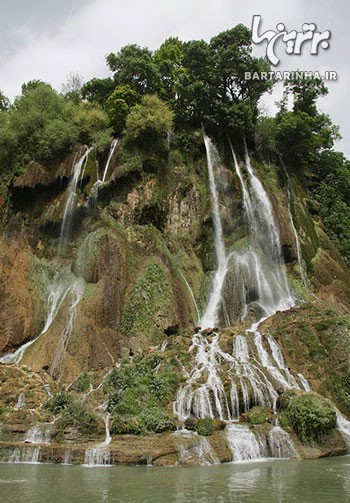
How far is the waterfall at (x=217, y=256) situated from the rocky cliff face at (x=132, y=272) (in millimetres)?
427

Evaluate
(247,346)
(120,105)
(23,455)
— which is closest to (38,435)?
(23,455)

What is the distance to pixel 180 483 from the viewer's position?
11500mm

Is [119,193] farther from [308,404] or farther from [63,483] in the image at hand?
[63,483]

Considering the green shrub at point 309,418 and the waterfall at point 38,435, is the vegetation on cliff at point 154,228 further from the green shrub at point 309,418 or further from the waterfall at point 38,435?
the waterfall at point 38,435

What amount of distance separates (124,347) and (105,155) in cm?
1386

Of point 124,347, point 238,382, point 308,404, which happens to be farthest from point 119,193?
point 308,404

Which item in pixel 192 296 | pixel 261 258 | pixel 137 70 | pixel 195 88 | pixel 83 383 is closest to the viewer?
pixel 83 383

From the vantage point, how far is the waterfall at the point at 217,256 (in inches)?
1073

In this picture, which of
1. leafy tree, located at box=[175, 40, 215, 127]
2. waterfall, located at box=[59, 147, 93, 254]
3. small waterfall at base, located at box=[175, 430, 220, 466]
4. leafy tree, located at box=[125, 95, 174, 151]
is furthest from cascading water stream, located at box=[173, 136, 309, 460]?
waterfall, located at box=[59, 147, 93, 254]

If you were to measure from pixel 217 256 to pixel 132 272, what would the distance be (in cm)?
649

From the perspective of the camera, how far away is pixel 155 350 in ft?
74.3

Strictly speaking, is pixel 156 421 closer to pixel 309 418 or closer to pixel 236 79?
pixel 309 418

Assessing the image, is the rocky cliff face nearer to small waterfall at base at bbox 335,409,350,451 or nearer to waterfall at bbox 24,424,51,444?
small waterfall at base at bbox 335,409,350,451

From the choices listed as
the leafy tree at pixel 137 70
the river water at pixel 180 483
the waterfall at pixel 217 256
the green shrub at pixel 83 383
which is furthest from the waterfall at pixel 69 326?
the leafy tree at pixel 137 70
